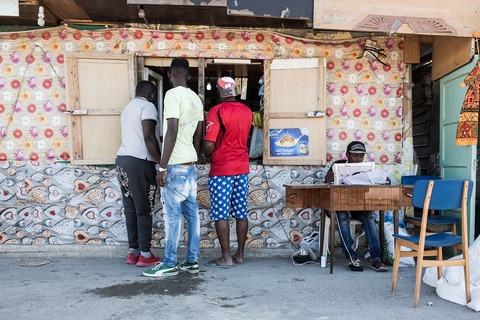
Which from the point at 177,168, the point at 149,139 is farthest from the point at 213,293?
the point at 149,139

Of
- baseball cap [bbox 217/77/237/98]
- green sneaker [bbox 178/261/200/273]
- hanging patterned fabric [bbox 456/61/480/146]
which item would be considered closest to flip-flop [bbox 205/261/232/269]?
green sneaker [bbox 178/261/200/273]

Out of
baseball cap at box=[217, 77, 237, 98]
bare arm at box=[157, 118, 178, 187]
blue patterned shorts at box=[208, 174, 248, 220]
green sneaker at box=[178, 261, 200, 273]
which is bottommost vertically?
green sneaker at box=[178, 261, 200, 273]

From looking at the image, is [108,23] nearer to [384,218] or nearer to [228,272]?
[228,272]

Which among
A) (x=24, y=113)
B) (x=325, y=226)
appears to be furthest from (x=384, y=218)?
(x=24, y=113)

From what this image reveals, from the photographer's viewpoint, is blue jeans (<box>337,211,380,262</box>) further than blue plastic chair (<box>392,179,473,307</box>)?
Yes

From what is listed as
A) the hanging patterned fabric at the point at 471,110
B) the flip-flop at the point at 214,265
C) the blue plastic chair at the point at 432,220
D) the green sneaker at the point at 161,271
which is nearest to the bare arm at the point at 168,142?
the green sneaker at the point at 161,271

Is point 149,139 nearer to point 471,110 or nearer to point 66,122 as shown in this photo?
point 66,122

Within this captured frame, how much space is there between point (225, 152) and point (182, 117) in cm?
61

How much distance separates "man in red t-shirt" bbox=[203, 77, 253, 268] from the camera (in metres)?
4.42

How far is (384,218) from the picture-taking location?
4891mm

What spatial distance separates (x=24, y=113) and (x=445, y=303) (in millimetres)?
4819

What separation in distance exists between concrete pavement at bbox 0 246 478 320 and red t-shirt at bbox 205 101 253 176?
3.49 ft

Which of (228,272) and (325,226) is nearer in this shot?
(228,272)

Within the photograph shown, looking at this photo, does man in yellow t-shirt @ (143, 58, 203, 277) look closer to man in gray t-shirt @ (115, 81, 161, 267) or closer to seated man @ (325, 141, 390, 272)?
man in gray t-shirt @ (115, 81, 161, 267)
